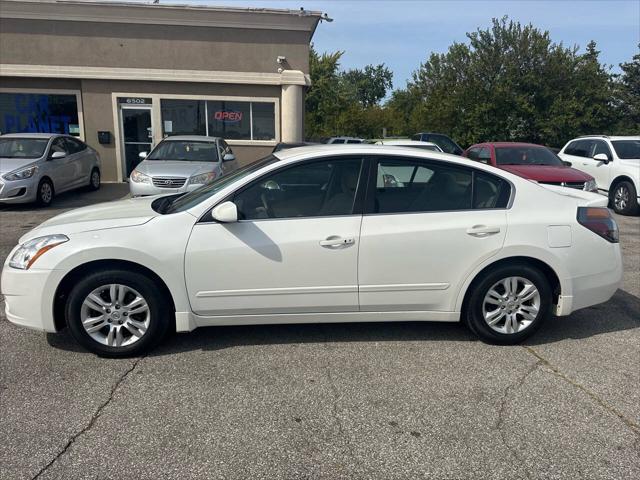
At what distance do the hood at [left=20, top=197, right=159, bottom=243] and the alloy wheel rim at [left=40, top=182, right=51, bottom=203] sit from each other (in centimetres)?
754

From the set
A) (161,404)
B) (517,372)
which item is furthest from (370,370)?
(161,404)

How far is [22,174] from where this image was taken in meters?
10.5

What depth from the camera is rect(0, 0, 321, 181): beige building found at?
50.1 feet

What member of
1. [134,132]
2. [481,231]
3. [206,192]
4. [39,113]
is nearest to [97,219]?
[206,192]

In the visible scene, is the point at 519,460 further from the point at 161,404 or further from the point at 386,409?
the point at 161,404

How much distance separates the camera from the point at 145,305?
3.83 meters

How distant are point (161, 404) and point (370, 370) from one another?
144 centimetres

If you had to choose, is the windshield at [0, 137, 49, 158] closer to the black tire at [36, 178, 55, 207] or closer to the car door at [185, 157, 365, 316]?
the black tire at [36, 178, 55, 207]

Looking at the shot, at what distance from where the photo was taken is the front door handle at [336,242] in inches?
152

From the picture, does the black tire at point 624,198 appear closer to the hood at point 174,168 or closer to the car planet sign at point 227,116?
the hood at point 174,168

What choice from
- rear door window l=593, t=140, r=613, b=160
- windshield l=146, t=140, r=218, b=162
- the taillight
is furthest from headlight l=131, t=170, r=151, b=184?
rear door window l=593, t=140, r=613, b=160

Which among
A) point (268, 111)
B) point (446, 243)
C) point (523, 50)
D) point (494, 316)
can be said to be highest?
point (523, 50)

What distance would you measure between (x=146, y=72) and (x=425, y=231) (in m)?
14.0

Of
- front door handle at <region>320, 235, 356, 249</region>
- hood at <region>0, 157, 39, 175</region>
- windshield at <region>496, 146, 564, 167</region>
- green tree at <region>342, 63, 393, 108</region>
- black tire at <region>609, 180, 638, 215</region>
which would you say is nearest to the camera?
front door handle at <region>320, 235, 356, 249</region>
